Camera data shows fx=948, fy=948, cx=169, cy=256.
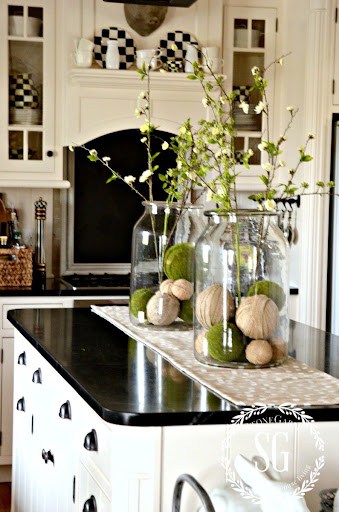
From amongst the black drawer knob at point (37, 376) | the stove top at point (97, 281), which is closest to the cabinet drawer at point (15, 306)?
the stove top at point (97, 281)

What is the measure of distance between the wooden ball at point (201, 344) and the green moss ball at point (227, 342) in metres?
0.03

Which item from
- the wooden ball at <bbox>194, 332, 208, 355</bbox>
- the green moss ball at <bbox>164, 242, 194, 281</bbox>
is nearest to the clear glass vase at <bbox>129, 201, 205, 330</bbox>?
the green moss ball at <bbox>164, 242, 194, 281</bbox>

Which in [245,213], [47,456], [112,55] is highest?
[112,55]

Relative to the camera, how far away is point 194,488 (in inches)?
67.1

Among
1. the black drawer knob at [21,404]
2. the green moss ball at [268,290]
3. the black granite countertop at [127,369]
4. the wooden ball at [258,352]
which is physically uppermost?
the green moss ball at [268,290]

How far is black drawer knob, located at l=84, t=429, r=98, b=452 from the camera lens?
2088 millimetres

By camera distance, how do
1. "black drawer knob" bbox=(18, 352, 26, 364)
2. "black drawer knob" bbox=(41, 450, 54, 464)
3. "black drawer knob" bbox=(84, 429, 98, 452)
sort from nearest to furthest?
"black drawer knob" bbox=(84, 429, 98, 452)
"black drawer knob" bbox=(41, 450, 54, 464)
"black drawer knob" bbox=(18, 352, 26, 364)

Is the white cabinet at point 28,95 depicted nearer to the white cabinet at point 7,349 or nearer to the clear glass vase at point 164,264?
the white cabinet at point 7,349

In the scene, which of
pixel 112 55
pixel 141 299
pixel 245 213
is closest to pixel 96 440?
pixel 245 213

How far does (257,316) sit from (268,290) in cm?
9

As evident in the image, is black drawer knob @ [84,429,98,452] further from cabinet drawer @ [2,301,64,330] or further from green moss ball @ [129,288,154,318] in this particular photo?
cabinet drawer @ [2,301,64,330]

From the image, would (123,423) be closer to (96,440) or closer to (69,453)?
(96,440)

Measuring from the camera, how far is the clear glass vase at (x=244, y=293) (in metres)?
2.29

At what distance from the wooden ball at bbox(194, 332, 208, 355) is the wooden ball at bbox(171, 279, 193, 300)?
0.45 m
